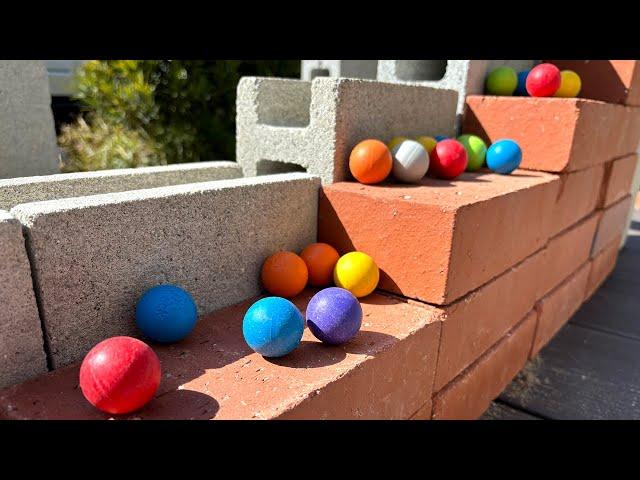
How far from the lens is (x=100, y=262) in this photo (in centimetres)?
207

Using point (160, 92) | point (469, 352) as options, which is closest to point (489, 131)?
point (469, 352)

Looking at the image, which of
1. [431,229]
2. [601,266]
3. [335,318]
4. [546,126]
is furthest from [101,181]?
[601,266]

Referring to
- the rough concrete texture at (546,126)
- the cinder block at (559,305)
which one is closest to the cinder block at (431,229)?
the rough concrete texture at (546,126)

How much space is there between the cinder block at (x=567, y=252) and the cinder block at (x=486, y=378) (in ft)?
1.38

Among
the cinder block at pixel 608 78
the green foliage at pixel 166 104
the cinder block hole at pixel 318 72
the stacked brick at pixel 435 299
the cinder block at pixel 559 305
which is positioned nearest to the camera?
the stacked brick at pixel 435 299

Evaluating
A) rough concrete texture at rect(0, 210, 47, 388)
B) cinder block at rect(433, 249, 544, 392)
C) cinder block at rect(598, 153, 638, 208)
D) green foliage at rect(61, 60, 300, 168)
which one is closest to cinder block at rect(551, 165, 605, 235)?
cinder block at rect(598, 153, 638, 208)

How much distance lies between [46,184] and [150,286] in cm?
103

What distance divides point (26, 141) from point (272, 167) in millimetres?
1794

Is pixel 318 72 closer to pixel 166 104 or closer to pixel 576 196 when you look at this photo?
pixel 166 104

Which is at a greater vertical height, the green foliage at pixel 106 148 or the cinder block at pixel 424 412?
the green foliage at pixel 106 148

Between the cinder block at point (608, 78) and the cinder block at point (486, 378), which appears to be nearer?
the cinder block at point (486, 378)

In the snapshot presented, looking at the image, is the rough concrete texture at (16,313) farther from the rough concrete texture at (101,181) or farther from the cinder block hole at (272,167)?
the cinder block hole at (272,167)


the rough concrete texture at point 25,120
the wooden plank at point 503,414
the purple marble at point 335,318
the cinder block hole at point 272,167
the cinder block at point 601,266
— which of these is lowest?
the wooden plank at point 503,414

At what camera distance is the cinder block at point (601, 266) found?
553cm
